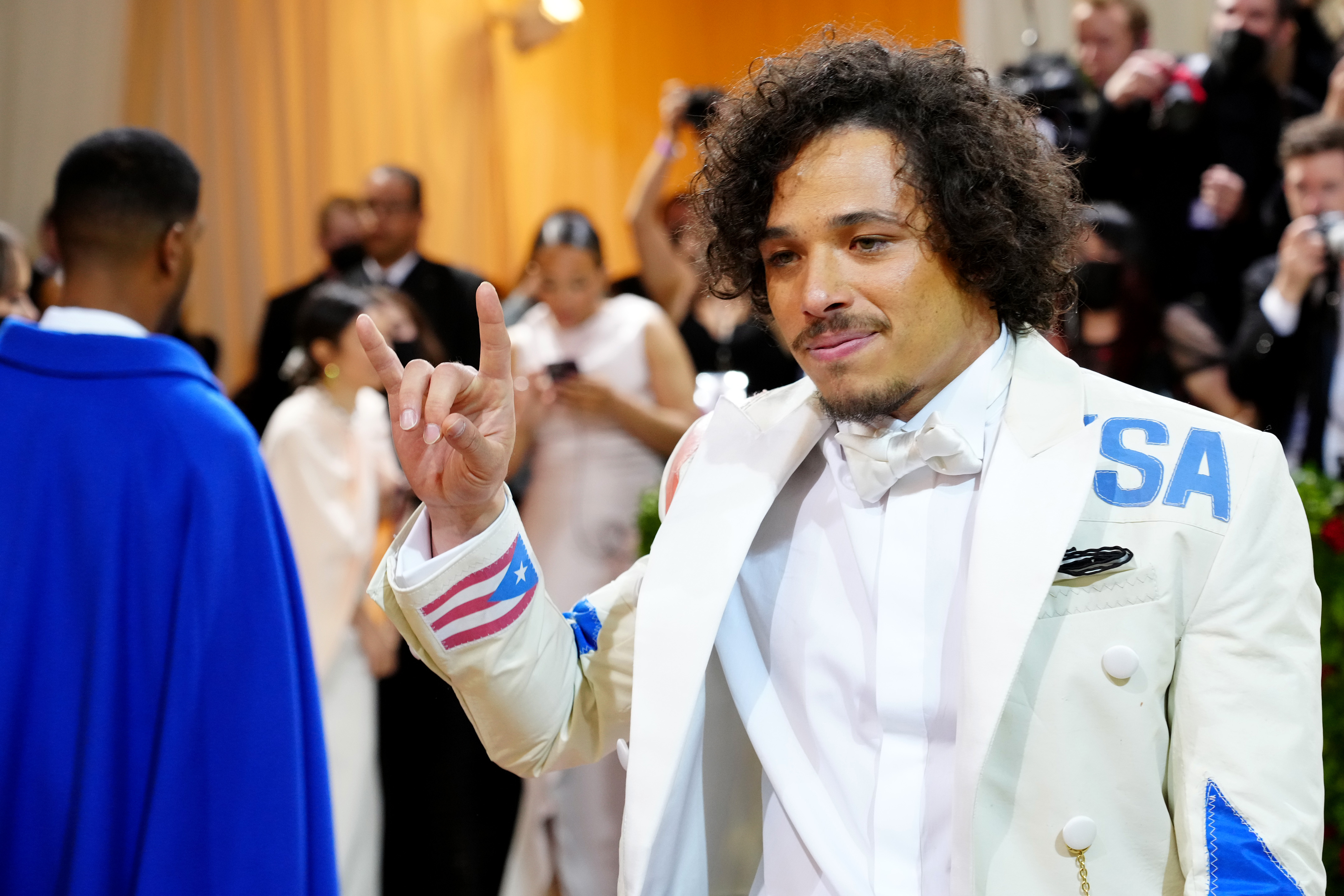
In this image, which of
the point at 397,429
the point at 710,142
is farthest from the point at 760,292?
the point at 397,429

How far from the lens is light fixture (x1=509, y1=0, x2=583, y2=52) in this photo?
299 inches

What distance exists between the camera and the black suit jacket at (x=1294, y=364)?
12.7 ft

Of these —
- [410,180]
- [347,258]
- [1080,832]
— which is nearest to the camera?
[1080,832]

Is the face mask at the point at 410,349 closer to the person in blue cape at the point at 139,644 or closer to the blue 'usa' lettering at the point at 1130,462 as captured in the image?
the person in blue cape at the point at 139,644

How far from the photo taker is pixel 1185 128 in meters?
4.83

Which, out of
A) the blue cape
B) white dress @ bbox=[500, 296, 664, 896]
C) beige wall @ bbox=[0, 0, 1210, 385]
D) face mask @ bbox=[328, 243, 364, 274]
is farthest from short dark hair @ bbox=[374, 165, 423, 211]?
the blue cape

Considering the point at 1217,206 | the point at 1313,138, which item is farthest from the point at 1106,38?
the point at 1313,138

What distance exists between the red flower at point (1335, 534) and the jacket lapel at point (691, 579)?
6.08ft

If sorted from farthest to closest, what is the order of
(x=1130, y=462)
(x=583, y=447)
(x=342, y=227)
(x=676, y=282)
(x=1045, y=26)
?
(x=1045, y=26) < (x=342, y=227) < (x=676, y=282) < (x=583, y=447) < (x=1130, y=462)

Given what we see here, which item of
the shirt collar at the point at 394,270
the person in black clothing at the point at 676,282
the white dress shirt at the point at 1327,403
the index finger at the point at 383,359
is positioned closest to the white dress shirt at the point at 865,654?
the index finger at the point at 383,359

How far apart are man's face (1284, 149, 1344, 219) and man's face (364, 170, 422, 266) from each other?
3351 mm

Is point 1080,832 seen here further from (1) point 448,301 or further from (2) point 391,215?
(2) point 391,215

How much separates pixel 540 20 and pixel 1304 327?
16.4 feet

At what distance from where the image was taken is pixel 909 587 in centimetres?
180
